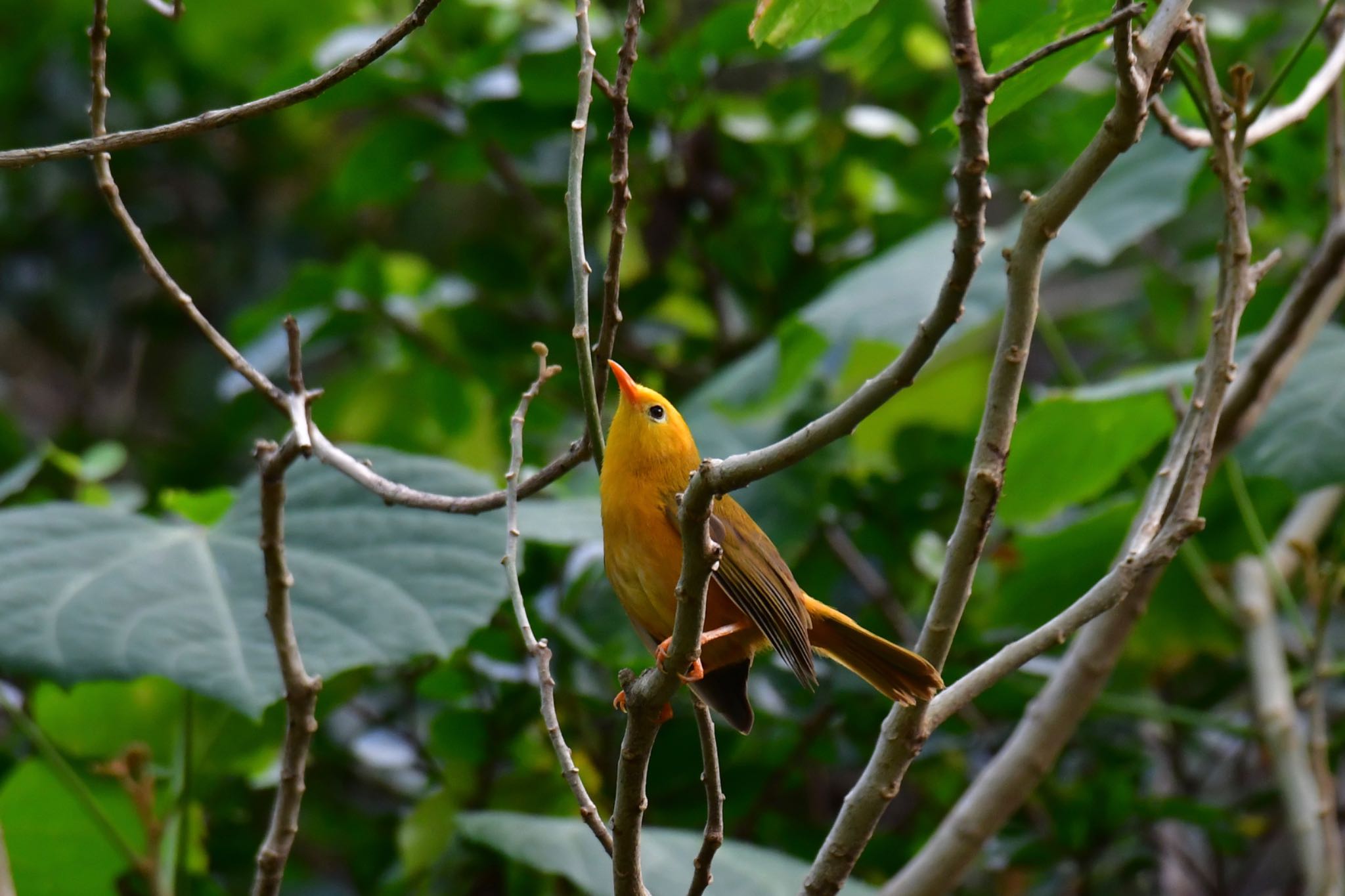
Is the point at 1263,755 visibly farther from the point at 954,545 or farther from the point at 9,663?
the point at 9,663

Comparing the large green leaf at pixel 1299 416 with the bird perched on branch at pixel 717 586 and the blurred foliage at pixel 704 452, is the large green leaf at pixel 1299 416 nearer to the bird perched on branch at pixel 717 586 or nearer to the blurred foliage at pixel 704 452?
the blurred foliage at pixel 704 452

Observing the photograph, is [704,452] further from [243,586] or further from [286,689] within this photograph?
[286,689]

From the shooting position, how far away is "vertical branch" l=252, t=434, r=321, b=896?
1.38 metres

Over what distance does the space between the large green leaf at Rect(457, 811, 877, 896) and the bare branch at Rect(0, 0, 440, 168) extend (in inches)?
43.1

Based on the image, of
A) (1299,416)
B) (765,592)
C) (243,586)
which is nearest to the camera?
(765,592)

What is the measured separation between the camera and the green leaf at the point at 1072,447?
213 centimetres

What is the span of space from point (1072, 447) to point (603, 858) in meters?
1.06

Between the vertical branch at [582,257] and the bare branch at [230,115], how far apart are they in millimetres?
155

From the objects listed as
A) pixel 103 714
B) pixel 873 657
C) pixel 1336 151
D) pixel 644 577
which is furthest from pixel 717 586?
pixel 103 714

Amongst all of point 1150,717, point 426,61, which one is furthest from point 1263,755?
point 426,61

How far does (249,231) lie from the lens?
189 inches

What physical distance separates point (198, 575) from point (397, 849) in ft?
2.99

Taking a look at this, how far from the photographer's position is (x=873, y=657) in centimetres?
149

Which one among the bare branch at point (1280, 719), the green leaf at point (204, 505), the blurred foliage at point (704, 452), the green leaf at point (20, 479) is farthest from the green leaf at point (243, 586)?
the bare branch at point (1280, 719)
